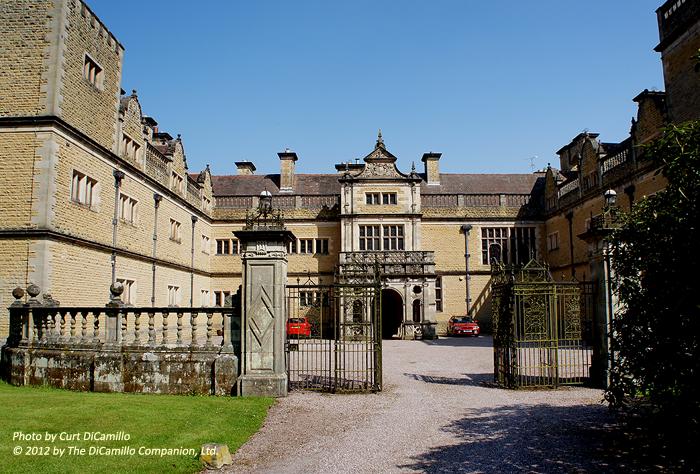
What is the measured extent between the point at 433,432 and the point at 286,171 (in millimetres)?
28962

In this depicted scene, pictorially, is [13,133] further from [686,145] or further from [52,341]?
[686,145]

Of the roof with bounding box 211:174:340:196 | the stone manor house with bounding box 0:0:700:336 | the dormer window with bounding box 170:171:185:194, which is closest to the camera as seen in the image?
the stone manor house with bounding box 0:0:700:336

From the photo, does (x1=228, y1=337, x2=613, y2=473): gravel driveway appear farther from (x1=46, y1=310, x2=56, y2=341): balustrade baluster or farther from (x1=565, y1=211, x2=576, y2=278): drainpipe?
(x1=565, y1=211, x2=576, y2=278): drainpipe

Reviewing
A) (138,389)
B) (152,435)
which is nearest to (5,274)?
(138,389)

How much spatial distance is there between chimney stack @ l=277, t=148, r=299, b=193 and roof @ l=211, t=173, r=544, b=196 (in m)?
0.44

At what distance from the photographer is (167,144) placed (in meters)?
27.8

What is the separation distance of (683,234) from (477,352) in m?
15.6

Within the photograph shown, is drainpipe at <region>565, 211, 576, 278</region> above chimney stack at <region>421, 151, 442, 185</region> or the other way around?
the other way around

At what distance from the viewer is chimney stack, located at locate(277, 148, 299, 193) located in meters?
34.9

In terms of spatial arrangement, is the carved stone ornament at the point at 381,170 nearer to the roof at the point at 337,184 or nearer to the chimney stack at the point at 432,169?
the roof at the point at 337,184

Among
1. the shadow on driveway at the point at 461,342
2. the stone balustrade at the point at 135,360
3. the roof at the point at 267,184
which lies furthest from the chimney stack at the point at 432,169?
the stone balustrade at the point at 135,360

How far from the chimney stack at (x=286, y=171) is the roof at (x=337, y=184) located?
440 mm

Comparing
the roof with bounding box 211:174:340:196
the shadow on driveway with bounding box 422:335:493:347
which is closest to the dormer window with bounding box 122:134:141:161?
the roof with bounding box 211:174:340:196

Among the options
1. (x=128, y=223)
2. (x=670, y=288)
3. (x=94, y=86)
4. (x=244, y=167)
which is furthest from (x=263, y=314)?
(x=244, y=167)
